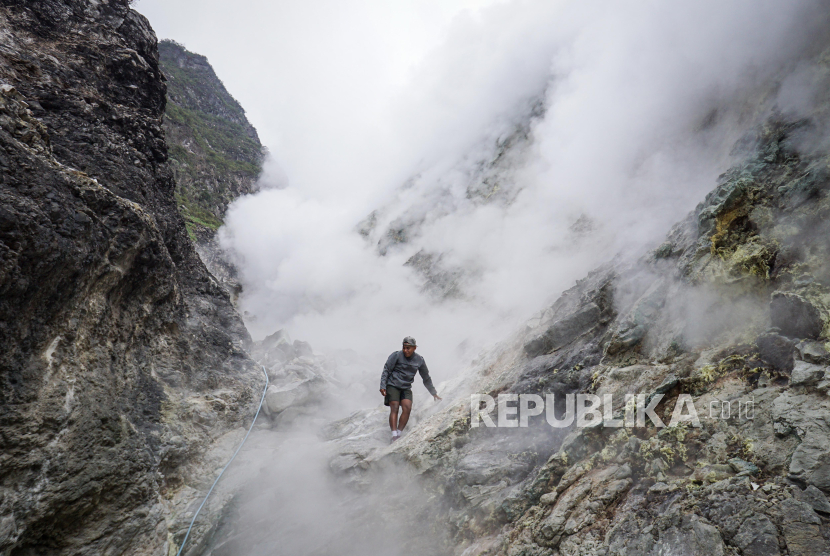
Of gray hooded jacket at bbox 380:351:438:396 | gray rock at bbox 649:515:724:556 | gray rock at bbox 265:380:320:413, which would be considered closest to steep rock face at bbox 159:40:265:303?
gray rock at bbox 265:380:320:413

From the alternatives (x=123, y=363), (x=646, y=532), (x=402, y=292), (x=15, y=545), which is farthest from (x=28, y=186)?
(x=402, y=292)

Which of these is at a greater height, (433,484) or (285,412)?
(285,412)

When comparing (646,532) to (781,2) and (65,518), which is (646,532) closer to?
(65,518)

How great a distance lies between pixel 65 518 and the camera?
9.70 ft

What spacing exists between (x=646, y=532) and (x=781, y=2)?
569 cm

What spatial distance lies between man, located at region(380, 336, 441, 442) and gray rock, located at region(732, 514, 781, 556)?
13.0ft

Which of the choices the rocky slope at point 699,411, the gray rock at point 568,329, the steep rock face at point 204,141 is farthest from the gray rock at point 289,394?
the steep rock face at point 204,141

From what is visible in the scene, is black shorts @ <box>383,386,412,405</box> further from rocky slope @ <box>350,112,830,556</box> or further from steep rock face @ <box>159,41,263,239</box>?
steep rock face @ <box>159,41,263,239</box>

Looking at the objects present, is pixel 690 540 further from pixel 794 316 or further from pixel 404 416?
pixel 404 416

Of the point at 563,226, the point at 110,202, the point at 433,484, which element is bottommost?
the point at 433,484

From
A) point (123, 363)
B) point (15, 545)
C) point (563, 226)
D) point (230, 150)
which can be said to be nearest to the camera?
point (15, 545)

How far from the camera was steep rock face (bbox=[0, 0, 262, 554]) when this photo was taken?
2750 mm

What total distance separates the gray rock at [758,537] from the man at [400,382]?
13.0ft

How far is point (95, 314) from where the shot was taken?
11.8ft
